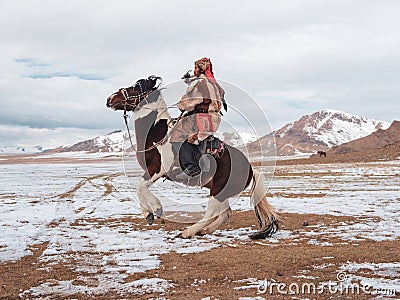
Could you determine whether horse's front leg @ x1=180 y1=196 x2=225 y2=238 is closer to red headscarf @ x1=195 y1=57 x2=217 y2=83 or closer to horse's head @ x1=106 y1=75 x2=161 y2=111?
red headscarf @ x1=195 y1=57 x2=217 y2=83

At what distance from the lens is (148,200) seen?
9.20 meters

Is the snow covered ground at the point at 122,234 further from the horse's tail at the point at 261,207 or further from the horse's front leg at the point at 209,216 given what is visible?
the horse's tail at the point at 261,207

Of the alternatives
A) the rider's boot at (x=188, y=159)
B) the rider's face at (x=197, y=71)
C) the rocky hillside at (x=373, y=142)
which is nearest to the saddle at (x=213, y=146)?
the rider's boot at (x=188, y=159)

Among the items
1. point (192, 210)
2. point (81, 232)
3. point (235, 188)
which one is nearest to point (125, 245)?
point (81, 232)

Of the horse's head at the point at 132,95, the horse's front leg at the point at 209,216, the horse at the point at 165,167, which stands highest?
the horse's head at the point at 132,95

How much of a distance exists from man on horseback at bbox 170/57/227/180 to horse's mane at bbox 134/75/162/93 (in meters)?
0.95

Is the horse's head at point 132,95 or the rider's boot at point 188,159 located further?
the horse's head at point 132,95

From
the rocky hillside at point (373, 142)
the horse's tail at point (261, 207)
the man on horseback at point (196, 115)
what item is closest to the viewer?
the man on horseback at point (196, 115)

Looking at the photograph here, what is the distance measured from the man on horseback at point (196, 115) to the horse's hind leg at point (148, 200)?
80 cm

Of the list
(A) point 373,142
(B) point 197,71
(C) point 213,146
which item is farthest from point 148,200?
(A) point 373,142

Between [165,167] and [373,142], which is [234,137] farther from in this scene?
[373,142]

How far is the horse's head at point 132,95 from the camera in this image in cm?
932

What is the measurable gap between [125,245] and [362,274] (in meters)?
4.41

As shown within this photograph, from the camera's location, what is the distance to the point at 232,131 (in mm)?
8930
